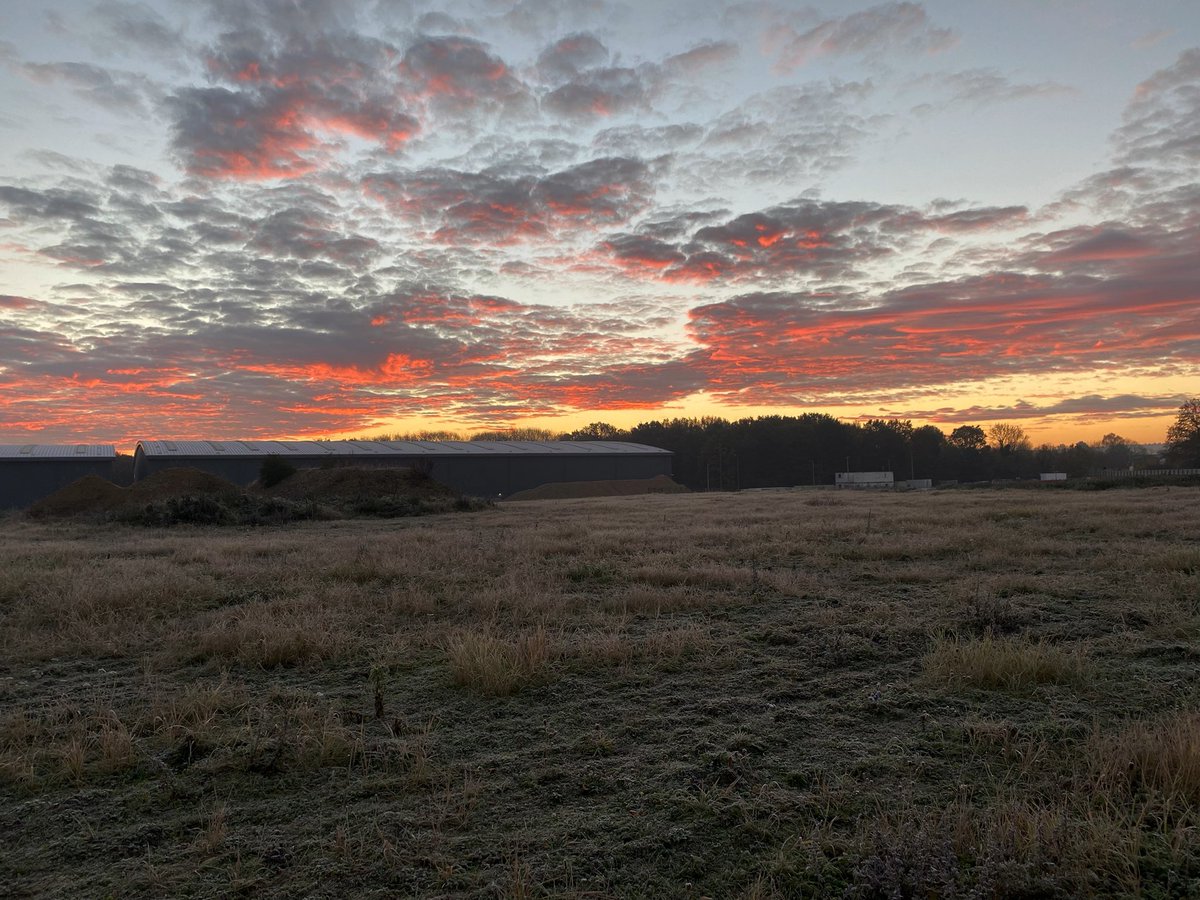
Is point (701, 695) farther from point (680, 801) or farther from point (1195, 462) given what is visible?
point (1195, 462)

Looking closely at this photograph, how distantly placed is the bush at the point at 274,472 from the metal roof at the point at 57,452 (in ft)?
84.4

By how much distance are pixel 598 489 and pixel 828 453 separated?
160 ft

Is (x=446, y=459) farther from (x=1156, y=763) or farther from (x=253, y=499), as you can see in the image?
(x=1156, y=763)

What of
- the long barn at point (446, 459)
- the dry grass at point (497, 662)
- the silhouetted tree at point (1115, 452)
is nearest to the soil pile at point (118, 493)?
the long barn at point (446, 459)

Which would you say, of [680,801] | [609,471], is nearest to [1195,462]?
[609,471]

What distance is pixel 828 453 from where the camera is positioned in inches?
4417

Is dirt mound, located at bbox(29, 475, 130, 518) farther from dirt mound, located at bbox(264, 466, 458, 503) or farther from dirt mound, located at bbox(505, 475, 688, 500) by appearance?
dirt mound, located at bbox(505, 475, 688, 500)

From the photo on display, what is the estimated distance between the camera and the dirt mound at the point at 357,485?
143 ft

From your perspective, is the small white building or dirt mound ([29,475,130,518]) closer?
dirt mound ([29,475,130,518])

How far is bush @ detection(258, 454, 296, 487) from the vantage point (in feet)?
164

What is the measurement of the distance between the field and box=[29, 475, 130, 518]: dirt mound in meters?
30.7

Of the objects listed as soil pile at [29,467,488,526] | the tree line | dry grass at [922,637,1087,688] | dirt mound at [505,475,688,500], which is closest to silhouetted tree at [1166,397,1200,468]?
the tree line

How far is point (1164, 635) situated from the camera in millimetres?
7832

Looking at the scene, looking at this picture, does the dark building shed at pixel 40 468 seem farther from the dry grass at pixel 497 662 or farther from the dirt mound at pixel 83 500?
the dry grass at pixel 497 662
